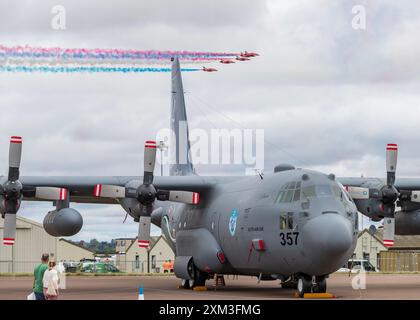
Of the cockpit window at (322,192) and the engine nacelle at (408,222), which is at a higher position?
the cockpit window at (322,192)

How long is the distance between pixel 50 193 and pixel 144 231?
3985 millimetres

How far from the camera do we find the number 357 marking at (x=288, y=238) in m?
25.9

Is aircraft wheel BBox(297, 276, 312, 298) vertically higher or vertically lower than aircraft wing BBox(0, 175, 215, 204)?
lower

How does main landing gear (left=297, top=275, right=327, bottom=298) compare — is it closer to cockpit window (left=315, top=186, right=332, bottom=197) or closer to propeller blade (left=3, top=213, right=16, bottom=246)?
cockpit window (left=315, top=186, right=332, bottom=197)

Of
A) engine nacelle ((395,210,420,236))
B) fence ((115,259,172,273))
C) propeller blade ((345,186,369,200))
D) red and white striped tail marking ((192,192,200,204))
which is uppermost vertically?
propeller blade ((345,186,369,200))

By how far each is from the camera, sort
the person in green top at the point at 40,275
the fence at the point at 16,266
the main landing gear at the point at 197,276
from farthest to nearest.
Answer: the fence at the point at 16,266, the main landing gear at the point at 197,276, the person in green top at the point at 40,275

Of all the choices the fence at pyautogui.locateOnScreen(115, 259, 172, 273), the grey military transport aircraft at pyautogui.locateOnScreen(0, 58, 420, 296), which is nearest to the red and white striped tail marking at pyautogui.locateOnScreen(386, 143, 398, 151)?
the grey military transport aircraft at pyautogui.locateOnScreen(0, 58, 420, 296)

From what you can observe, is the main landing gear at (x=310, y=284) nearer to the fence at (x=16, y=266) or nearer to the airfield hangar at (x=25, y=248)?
the airfield hangar at (x=25, y=248)

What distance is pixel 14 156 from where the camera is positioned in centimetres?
3005

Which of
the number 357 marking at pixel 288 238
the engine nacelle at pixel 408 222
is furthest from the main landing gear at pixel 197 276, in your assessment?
the engine nacelle at pixel 408 222

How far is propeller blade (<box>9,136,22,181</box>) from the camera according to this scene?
30031 millimetres

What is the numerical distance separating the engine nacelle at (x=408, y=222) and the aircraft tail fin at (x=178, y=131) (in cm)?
1023

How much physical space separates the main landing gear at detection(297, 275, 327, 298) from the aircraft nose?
5.62ft
